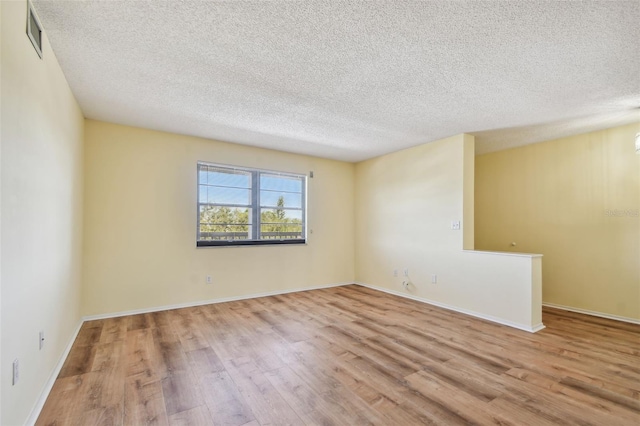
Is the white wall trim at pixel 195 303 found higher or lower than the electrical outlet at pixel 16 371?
lower

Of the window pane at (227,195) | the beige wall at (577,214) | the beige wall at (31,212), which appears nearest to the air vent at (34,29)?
the beige wall at (31,212)

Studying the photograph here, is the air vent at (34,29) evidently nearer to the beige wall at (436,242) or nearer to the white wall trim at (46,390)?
the white wall trim at (46,390)

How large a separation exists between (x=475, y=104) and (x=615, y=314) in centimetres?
327

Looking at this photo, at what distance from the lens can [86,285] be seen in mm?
3488

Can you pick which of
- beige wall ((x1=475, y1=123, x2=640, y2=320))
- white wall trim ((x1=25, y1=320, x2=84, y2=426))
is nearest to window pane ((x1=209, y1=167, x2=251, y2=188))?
white wall trim ((x1=25, y1=320, x2=84, y2=426))

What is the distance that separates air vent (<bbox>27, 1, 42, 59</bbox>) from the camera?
163 cm

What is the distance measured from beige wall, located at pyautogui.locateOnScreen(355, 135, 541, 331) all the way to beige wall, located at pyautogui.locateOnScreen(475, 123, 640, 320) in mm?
1133

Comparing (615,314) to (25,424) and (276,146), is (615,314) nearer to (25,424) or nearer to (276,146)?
(276,146)

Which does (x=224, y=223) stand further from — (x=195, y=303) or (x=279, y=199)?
(x=195, y=303)

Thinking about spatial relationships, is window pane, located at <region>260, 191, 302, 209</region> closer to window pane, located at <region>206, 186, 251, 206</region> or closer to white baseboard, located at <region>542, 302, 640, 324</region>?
window pane, located at <region>206, 186, 251, 206</region>

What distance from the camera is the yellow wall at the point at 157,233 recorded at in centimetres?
357

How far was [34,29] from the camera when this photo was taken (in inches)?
68.1

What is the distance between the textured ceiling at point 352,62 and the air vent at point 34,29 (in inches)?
2.4

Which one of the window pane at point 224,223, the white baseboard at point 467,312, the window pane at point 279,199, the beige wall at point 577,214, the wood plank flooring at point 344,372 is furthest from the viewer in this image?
the window pane at point 279,199
